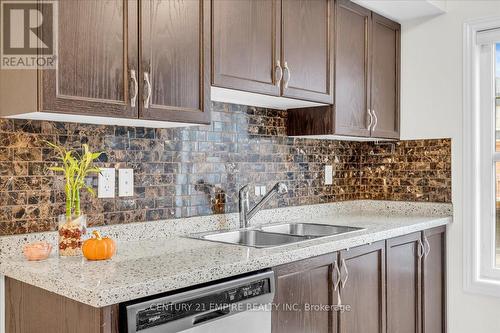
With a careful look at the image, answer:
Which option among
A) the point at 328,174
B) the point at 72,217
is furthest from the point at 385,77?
the point at 72,217

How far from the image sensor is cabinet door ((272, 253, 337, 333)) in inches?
73.6

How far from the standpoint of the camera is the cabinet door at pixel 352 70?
8.99ft

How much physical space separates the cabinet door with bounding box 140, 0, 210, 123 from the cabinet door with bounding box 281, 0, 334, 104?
20.8 inches

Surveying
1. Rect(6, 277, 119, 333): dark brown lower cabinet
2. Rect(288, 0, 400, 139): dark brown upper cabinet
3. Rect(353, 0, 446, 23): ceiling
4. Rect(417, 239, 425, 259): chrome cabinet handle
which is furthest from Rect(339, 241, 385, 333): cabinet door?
Rect(353, 0, 446, 23): ceiling

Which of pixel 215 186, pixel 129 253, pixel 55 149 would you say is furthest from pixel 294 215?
pixel 55 149

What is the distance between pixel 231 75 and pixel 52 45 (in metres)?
0.79

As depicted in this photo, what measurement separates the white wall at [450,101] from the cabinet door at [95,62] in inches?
83.9

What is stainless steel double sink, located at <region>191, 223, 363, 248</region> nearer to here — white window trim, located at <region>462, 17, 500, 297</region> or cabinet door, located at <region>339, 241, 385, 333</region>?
cabinet door, located at <region>339, 241, 385, 333</region>

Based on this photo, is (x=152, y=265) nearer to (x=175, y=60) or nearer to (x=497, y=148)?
(x=175, y=60)

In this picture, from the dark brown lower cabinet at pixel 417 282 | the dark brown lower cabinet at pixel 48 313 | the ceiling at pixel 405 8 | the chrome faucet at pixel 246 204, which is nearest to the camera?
the dark brown lower cabinet at pixel 48 313

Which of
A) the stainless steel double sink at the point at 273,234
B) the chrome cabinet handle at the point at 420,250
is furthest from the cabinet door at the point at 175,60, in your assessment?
the chrome cabinet handle at the point at 420,250

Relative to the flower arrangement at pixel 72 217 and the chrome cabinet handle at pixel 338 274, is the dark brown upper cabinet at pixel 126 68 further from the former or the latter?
the chrome cabinet handle at pixel 338 274

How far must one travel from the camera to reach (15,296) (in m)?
1.67

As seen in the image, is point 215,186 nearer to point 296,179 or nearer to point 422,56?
point 296,179
